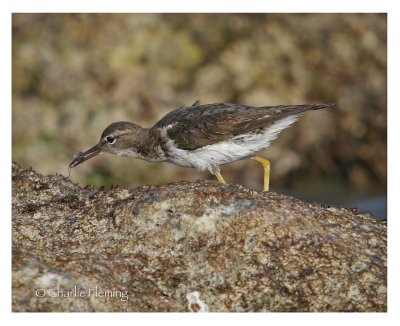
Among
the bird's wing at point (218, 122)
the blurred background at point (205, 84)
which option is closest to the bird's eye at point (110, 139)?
the bird's wing at point (218, 122)

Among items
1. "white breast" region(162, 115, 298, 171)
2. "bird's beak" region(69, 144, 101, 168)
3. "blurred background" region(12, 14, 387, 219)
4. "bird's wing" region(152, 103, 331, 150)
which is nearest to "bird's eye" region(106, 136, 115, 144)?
"bird's beak" region(69, 144, 101, 168)

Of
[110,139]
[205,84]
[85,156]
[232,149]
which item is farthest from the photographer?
[205,84]

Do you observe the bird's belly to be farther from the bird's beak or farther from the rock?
the bird's beak

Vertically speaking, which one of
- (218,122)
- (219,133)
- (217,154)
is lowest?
(217,154)

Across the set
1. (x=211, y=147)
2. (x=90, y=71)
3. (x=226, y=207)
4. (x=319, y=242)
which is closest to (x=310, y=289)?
(x=319, y=242)

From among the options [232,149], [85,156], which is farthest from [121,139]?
[232,149]

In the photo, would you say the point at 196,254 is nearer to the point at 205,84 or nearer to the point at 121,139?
the point at 121,139

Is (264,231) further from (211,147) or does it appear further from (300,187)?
(300,187)
